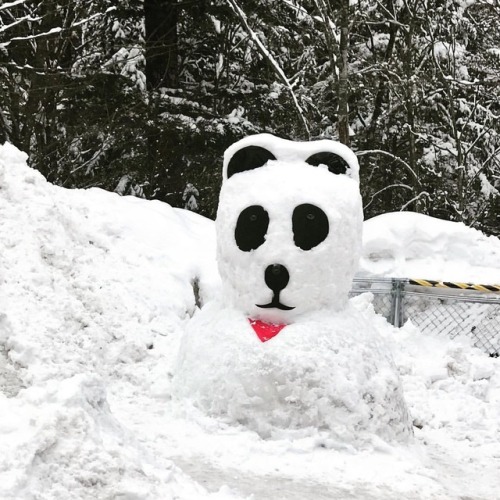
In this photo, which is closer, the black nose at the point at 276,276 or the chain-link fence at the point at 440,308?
the black nose at the point at 276,276

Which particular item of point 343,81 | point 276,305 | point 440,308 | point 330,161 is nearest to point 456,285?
point 440,308

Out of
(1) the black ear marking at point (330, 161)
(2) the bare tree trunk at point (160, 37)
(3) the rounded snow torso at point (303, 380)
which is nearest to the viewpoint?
(3) the rounded snow torso at point (303, 380)

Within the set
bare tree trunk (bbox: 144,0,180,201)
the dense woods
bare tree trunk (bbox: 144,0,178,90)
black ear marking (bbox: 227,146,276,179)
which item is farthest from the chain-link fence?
bare tree trunk (bbox: 144,0,178,90)

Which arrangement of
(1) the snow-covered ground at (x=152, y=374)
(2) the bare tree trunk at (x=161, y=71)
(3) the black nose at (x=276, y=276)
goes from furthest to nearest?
(2) the bare tree trunk at (x=161, y=71) < (3) the black nose at (x=276, y=276) < (1) the snow-covered ground at (x=152, y=374)

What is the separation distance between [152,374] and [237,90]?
9.36 metres

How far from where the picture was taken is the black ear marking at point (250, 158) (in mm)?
5680

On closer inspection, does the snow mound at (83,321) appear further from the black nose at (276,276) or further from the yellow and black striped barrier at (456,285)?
the yellow and black striped barrier at (456,285)

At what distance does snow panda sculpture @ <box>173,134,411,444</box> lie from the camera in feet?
16.7

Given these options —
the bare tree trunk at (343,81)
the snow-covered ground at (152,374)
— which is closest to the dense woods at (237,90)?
the bare tree trunk at (343,81)

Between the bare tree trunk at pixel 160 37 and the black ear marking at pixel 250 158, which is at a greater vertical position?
the bare tree trunk at pixel 160 37

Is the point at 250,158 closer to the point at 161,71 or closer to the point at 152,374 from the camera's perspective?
the point at 152,374

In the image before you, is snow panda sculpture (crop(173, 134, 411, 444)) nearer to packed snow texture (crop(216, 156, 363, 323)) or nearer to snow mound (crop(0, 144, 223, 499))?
packed snow texture (crop(216, 156, 363, 323))

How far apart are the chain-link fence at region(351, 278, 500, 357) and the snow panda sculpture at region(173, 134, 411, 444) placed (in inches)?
125

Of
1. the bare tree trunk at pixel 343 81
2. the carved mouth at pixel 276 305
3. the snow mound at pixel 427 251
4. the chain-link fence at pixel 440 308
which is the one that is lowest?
the chain-link fence at pixel 440 308
